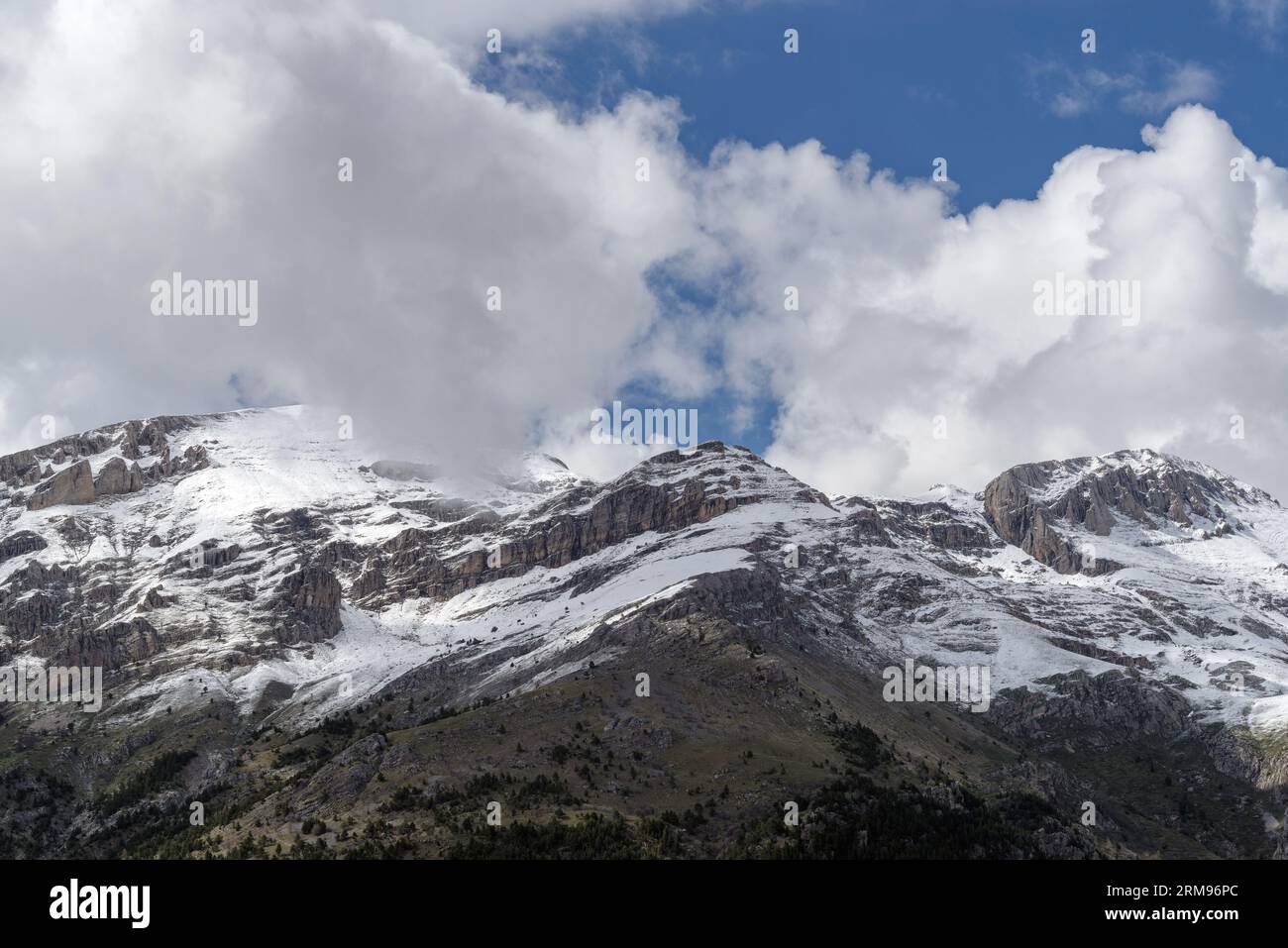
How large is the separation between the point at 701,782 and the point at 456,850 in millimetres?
42930

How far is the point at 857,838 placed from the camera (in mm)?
176500
